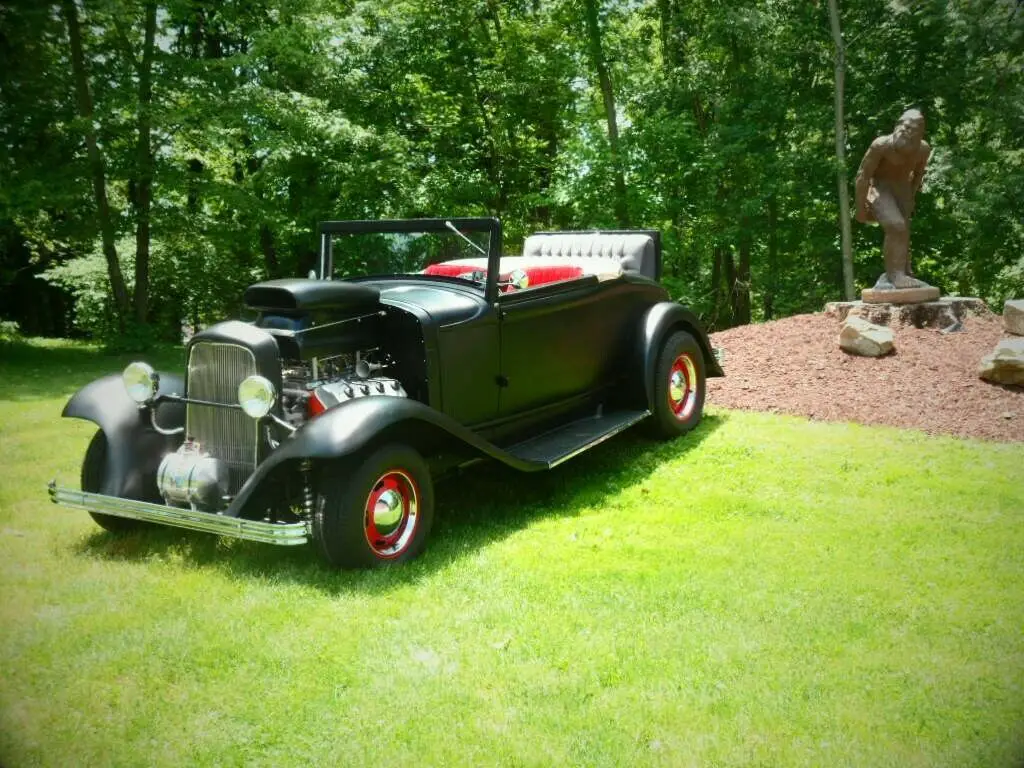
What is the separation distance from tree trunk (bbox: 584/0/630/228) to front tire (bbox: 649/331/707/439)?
8153mm

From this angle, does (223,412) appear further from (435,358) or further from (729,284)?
(729,284)

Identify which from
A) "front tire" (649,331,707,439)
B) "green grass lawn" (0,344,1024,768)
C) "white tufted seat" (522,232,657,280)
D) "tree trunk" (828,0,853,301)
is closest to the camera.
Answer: "green grass lawn" (0,344,1024,768)

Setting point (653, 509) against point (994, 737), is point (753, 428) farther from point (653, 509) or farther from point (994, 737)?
point (994, 737)

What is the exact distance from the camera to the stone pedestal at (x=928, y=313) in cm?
787

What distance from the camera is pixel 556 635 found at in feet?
8.79

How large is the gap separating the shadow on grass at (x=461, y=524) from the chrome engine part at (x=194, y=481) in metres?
0.26

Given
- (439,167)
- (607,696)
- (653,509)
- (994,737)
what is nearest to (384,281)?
(653,509)

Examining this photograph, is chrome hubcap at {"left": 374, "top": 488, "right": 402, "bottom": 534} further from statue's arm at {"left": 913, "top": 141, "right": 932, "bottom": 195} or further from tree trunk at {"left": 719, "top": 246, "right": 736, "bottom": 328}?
tree trunk at {"left": 719, "top": 246, "right": 736, "bottom": 328}

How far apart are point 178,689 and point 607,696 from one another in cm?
118

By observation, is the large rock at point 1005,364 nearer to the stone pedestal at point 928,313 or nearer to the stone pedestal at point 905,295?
the stone pedestal at point 928,313

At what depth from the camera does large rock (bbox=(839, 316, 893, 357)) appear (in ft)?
23.9

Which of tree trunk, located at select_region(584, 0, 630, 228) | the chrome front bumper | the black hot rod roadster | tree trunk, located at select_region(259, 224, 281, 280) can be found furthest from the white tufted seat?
tree trunk, located at select_region(259, 224, 281, 280)

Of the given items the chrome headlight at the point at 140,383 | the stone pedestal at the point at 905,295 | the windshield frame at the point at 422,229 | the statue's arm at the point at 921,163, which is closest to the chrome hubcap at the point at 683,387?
the windshield frame at the point at 422,229

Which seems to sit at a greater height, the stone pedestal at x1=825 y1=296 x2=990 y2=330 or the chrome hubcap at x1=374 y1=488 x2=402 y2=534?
the stone pedestal at x1=825 y1=296 x2=990 y2=330
